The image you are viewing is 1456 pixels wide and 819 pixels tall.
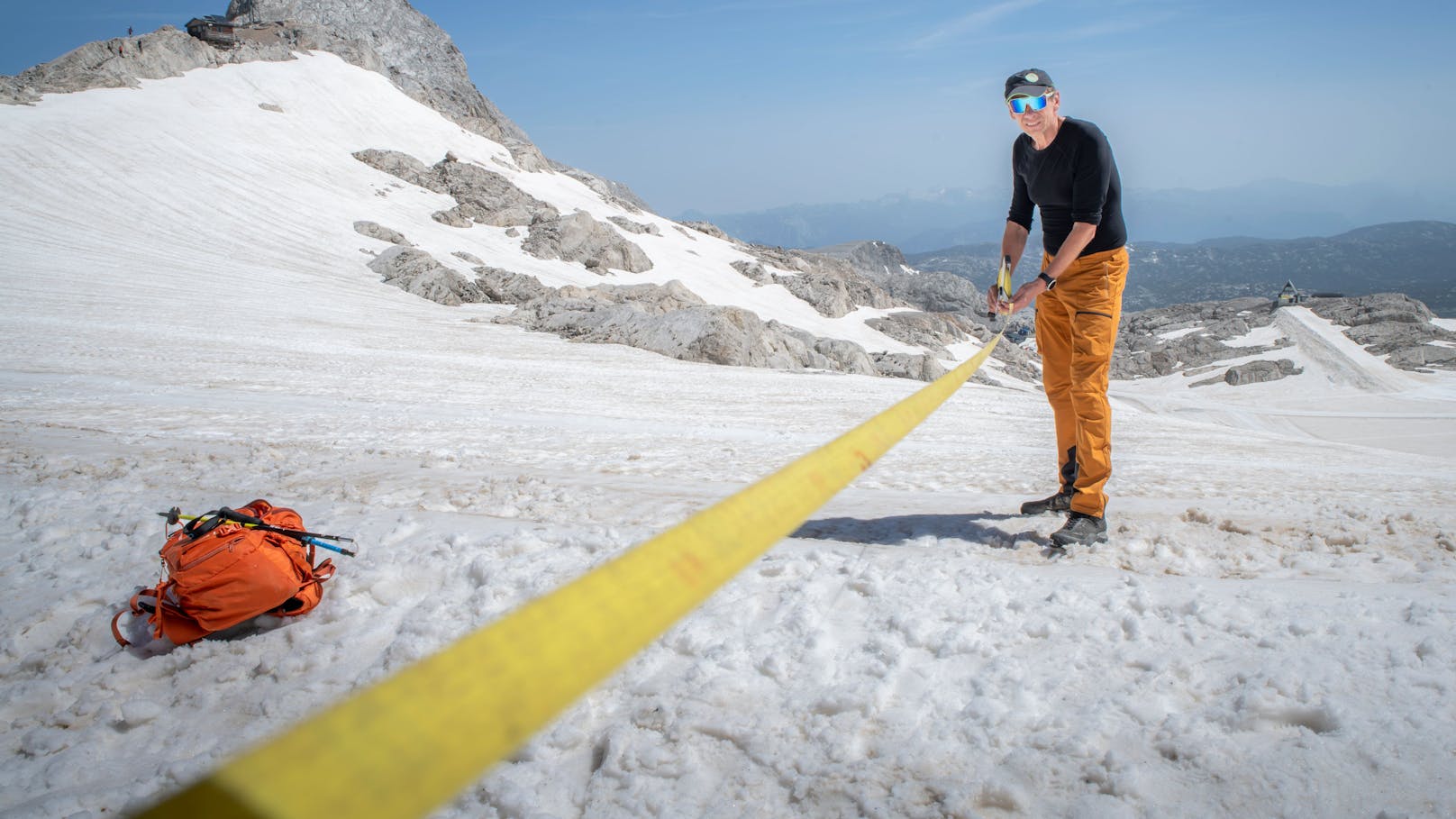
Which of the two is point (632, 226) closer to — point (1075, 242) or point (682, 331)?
point (682, 331)

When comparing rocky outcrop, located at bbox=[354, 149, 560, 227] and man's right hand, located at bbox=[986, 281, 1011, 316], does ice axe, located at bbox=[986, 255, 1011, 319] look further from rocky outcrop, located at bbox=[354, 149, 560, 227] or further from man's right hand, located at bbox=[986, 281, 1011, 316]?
rocky outcrop, located at bbox=[354, 149, 560, 227]

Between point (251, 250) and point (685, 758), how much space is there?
26.6m

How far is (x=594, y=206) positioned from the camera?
43.2 m

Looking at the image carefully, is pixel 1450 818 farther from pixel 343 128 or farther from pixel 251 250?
pixel 343 128

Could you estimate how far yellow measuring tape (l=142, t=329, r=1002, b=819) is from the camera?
0.71 m

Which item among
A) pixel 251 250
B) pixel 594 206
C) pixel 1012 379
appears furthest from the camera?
pixel 594 206

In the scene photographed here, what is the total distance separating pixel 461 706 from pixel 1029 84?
3669 millimetres

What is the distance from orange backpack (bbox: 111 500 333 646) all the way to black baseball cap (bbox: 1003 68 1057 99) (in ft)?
12.4

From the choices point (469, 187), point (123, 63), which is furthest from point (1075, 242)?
point (123, 63)

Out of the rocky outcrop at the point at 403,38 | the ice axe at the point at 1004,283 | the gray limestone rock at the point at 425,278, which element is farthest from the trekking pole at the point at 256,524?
the rocky outcrop at the point at 403,38

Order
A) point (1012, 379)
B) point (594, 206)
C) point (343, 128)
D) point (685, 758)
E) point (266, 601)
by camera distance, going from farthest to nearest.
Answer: point (594, 206), point (343, 128), point (1012, 379), point (266, 601), point (685, 758)

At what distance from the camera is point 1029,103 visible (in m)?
3.53

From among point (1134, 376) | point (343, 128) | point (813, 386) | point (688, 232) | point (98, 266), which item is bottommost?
point (1134, 376)

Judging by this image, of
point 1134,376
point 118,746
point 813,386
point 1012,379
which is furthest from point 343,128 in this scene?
point 118,746
